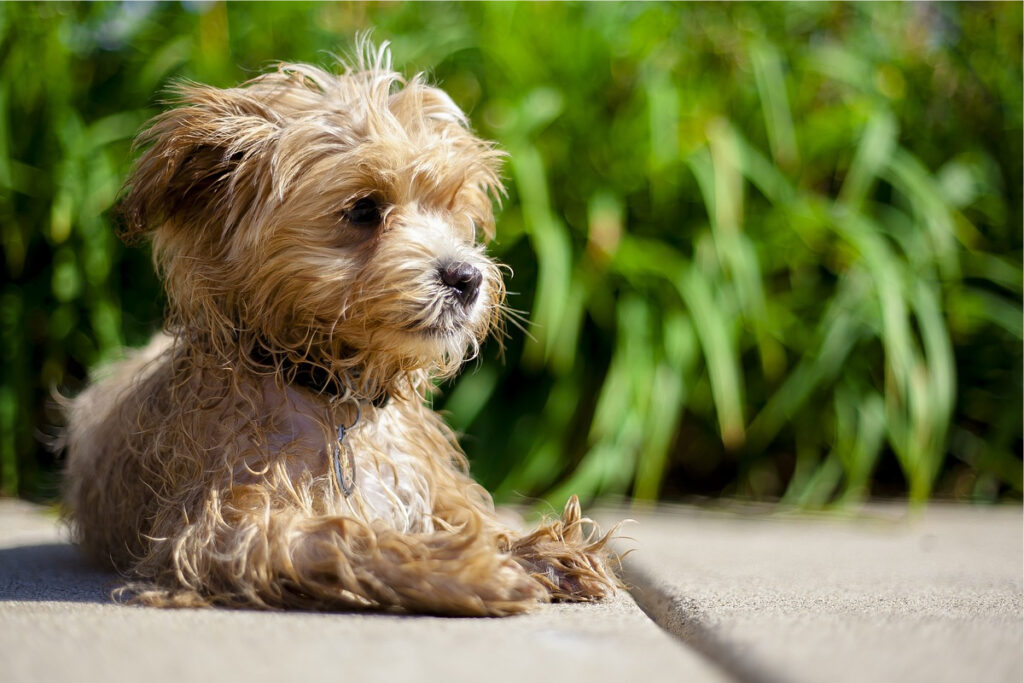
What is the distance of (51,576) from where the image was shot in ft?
7.86

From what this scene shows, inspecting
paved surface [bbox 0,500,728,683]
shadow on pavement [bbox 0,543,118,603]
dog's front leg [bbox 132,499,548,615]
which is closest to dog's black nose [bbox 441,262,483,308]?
dog's front leg [bbox 132,499,548,615]

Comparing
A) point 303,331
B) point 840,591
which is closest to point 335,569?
point 303,331

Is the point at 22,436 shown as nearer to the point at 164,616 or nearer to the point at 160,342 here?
the point at 160,342

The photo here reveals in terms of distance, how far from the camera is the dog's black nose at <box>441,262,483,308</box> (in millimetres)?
2219

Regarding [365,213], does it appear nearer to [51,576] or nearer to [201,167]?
[201,167]

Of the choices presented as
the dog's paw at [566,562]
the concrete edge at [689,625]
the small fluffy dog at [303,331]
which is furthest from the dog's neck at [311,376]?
the concrete edge at [689,625]

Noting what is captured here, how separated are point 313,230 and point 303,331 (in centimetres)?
22

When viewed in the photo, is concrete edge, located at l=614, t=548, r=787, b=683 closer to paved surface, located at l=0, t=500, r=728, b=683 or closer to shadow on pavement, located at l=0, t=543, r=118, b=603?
paved surface, located at l=0, t=500, r=728, b=683

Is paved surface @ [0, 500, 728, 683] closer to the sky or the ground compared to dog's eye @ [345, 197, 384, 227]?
closer to the ground

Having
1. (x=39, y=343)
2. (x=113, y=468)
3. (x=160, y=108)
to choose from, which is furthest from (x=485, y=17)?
(x=113, y=468)

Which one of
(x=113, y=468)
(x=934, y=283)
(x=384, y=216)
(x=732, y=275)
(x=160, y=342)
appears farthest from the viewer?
(x=934, y=283)

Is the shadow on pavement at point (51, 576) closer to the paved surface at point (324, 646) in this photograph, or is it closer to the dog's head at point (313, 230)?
the paved surface at point (324, 646)

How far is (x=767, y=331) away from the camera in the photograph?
152 inches

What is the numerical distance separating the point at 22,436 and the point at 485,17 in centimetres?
241
